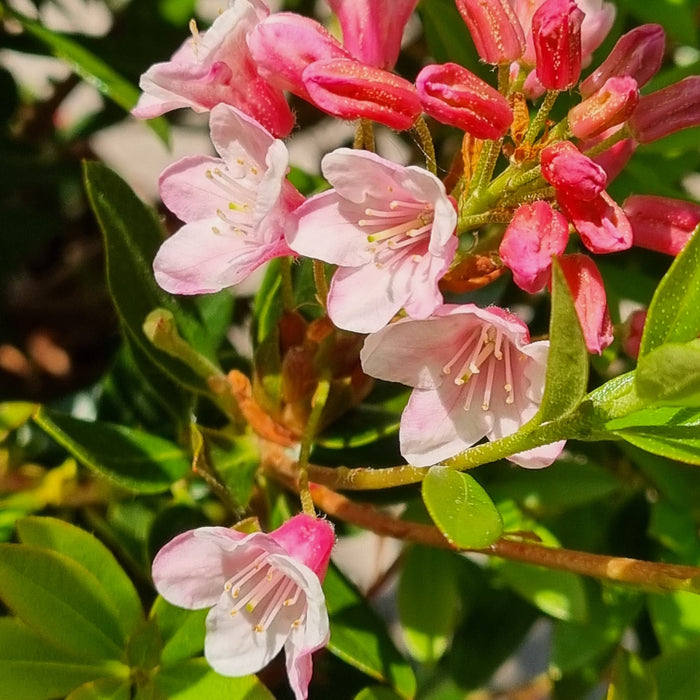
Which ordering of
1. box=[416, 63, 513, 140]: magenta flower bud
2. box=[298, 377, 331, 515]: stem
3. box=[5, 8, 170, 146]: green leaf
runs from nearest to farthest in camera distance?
box=[416, 63, 513, 140]: magenta flower bud, box=[298, 377, 331, 515]: stem, box=[5, 8, 170, 146]: green leaf

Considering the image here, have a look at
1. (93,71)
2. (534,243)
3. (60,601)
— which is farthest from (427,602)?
(93,71)

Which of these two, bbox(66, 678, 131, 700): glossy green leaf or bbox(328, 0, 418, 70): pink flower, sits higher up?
bbox(328, 0, 418, 70): pink flower

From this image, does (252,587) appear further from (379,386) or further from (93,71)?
(93,71)

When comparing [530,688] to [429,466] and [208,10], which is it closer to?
[429,466]

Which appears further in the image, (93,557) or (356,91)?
(93,557)

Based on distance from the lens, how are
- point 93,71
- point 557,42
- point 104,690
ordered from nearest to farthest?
point 557,42 < point 104,690 < point 93,71

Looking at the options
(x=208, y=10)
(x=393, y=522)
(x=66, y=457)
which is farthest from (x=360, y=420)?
(x=208, y=10)

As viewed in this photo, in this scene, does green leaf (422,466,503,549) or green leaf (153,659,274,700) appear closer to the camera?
green leaf (422,466,503,549)

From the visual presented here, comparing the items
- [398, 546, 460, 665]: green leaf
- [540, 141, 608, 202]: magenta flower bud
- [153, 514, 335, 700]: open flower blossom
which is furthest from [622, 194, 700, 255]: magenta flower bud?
[398, 546, 460, 665]: green leaf

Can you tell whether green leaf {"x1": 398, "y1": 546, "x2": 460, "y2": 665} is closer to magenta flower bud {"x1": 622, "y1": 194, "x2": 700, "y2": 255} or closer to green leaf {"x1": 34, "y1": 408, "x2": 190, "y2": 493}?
green leaf {"x1": 34, "y1": 408, "x2": 190, "y2": 493}
